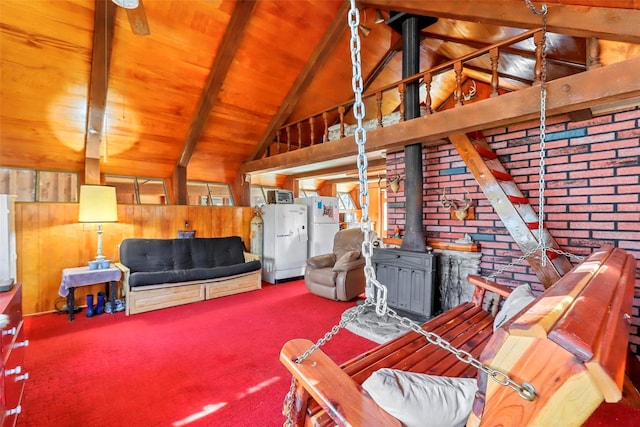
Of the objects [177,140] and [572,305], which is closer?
[572,305]

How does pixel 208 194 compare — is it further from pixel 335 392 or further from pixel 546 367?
pixel 546 367

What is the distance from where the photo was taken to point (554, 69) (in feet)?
10.6

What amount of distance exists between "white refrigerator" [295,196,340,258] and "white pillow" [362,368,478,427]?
477 cm

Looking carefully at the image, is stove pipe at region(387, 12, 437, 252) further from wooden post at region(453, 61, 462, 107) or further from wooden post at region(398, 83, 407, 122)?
wooden post at region(453, 61, 462, 107)

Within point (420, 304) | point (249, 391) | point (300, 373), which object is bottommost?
point (249, 391)

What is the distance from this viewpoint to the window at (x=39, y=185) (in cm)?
396

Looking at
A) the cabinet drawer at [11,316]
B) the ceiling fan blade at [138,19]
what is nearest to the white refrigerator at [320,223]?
the ceiling fan blade at [138,19]

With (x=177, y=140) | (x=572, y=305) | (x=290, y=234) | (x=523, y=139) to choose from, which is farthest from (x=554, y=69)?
(x=177, y=140)

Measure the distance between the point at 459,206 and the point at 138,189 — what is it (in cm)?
504

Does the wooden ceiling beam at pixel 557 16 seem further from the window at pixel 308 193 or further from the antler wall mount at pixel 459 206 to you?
the window at pixel 308 193

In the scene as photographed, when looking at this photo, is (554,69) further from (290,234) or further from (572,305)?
(290,234)

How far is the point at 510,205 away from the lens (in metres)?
2.55

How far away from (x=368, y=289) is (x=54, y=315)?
4.50m

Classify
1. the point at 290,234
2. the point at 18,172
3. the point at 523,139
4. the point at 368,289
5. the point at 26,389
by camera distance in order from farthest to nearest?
the point at 290,234 → the point at 18,172 → the point at 523,139 → the point at 26,389 → the point at 368,289
